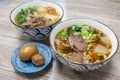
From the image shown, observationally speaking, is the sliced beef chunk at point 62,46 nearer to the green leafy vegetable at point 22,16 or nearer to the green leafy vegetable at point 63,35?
the green leafy vegetable at point 63,35

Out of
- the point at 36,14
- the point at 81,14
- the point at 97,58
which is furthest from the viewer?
the point at 81,14

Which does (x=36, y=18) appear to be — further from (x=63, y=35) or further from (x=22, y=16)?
(x=63, y=35)

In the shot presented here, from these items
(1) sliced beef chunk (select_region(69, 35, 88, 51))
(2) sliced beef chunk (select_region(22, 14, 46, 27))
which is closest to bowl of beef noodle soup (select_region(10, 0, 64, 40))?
(2) sliced beef chunk (select_region(22, 14, 46, 27))

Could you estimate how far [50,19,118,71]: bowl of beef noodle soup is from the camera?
0.65 m

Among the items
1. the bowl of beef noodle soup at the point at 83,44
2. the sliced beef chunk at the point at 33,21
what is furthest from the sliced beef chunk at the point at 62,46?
the sliced beef chunk at the point at 33,21

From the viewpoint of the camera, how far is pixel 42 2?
101 centimetres

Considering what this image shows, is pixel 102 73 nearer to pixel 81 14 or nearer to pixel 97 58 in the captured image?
pixel 97 58

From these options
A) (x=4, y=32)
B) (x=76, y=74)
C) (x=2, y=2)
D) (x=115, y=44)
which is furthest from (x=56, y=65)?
(x=2, y=2)

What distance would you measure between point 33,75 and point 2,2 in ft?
5.00

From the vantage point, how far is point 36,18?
2.90ft

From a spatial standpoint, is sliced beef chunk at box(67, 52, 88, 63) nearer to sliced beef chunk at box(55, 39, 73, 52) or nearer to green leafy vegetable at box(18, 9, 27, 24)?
sliced beef chunk at box(55, 39, 73, 52)

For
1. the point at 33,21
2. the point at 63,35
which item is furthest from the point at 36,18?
the point at 63,35

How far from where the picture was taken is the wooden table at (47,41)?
718 millimetres

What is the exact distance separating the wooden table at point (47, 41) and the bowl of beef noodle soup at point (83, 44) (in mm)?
73
